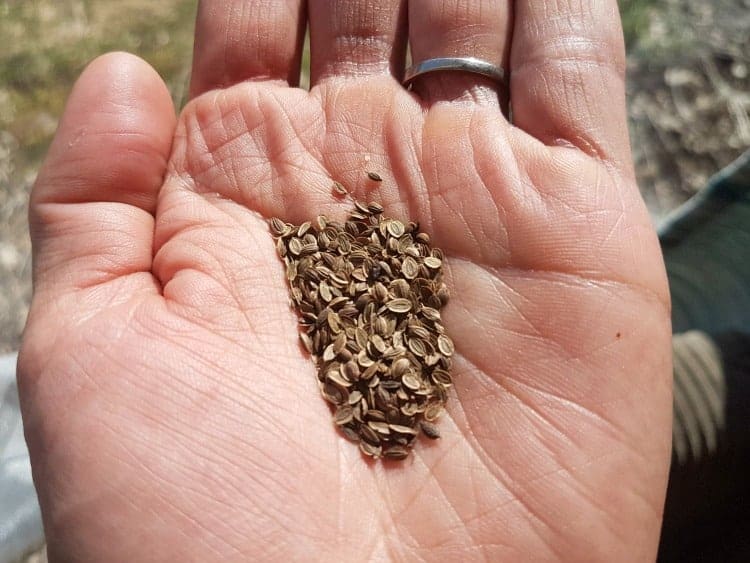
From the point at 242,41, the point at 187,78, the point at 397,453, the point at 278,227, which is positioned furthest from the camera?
the point at 187,78

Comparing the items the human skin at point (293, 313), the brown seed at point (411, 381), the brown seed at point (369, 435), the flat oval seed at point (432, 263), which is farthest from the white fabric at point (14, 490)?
the flat oval seed at point (432, 263)

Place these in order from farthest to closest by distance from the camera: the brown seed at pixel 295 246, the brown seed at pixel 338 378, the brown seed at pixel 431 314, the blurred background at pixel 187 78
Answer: the blurred background at pixel 187 78 < the brown seed at pixel 295 246 < the brown seed at pixel 431 314 < the brown seed at pixel 338 378

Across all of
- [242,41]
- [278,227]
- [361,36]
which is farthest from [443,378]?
[242,41]

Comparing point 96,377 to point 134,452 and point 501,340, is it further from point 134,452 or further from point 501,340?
point 501,340

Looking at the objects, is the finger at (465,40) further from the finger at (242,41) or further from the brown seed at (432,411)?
the brown seed at (432,411)

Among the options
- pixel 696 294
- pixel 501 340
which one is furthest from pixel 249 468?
pixel 696 294

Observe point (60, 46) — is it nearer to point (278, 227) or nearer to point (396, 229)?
point (278, 227)
